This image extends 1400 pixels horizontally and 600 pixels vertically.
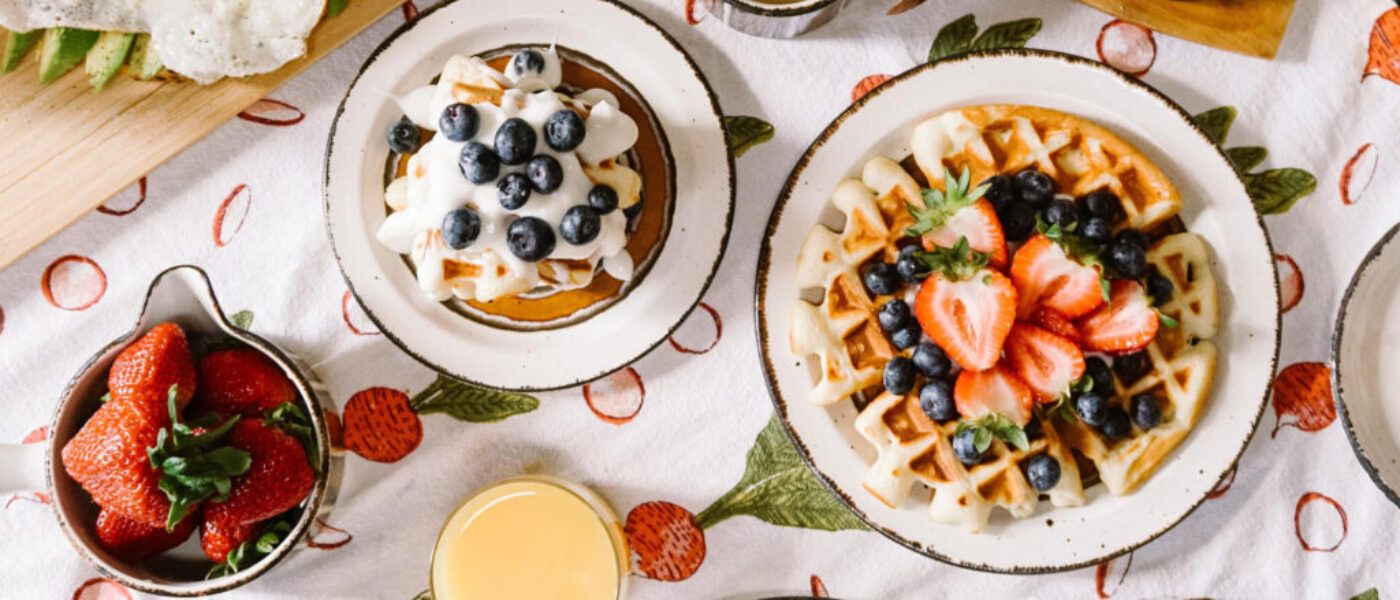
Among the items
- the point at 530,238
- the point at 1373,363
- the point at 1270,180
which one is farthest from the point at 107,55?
the point at 1373,363

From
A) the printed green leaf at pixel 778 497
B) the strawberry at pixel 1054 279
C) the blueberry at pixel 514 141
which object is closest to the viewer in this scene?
the blueberry at pixel 514 141

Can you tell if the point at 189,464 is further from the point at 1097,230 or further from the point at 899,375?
the point at 1097,230

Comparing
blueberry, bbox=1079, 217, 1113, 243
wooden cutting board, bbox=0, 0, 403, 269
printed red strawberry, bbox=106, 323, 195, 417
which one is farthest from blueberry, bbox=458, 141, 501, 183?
blueberry, bbox=1079, 217, 1113, 243

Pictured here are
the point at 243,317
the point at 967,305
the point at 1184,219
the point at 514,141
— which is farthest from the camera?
the point at 243,317

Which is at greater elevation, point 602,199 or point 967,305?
point 602,199

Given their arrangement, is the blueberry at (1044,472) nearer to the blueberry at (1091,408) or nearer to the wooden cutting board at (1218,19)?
the blueberry at (1091,408)

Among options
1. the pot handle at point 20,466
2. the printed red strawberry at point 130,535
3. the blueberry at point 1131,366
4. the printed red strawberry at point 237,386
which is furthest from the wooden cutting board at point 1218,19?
the pot handle at point 20,466

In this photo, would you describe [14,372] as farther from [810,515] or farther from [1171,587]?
[1171,587]

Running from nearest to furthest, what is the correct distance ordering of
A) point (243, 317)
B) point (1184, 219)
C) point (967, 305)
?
point (967, 305) → point (1184, 219) → point (243, 317)
